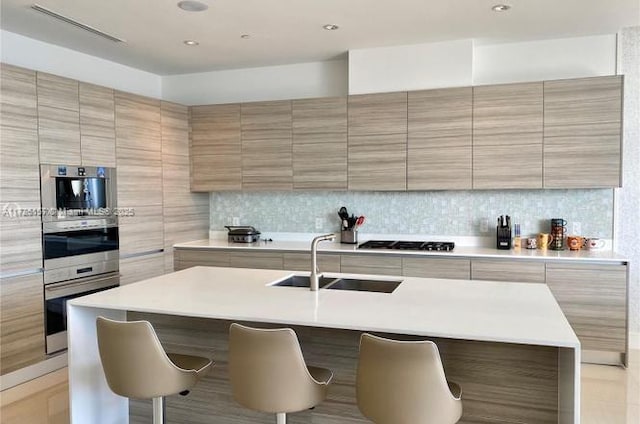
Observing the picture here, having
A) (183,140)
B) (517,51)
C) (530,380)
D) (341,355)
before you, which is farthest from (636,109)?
(183,140)

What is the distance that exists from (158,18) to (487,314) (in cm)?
307

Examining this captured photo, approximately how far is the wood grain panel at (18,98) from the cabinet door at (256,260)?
203 cm

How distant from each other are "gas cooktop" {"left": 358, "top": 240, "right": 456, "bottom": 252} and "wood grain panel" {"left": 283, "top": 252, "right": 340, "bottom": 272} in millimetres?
300

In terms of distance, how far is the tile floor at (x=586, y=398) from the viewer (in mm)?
3076

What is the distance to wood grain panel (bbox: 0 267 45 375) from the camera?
3381 millimetres

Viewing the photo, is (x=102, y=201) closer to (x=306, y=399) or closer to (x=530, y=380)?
(x=306, y=399)

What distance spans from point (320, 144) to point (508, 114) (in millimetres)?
1682

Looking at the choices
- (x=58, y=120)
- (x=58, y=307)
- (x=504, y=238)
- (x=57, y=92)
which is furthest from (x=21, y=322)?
(x=504, y=238)

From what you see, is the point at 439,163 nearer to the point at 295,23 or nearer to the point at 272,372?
the point at 295,23

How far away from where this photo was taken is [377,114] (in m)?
4.52

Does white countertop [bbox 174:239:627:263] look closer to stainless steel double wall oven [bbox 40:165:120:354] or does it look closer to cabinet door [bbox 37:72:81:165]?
stainless steel double wall oven [bbox 40:165:120:354]

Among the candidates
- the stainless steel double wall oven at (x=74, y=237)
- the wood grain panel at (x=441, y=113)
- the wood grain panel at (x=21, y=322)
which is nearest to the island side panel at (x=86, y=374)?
the wood grain panel at (x=21, y=322)

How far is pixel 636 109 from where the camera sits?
4.16 metres

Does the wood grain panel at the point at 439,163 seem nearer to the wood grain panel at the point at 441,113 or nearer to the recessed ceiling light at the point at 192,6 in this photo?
the wood grain panel at the point at 441,113
